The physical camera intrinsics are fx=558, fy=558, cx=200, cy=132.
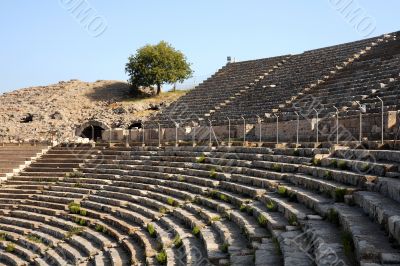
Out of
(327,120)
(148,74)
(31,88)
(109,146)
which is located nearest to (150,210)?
(327,120)

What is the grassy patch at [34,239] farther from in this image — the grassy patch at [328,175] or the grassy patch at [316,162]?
the grassy patch at [328,175]

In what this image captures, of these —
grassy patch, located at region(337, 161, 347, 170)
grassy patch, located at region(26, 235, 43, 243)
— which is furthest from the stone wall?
grassy patch, located at region(26, 235, 43, 243)

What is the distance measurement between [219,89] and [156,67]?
14.1 m

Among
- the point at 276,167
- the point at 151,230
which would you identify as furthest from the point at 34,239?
the point at 276,167

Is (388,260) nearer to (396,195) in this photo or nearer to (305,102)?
(396,195)

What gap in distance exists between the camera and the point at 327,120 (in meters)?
15.5

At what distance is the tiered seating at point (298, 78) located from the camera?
22.1 m

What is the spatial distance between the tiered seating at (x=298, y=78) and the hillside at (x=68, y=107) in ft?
35.4

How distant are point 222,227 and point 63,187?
1107 cm

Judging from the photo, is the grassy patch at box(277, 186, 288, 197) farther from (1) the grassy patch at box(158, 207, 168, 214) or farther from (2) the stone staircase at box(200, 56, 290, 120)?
(2) the stone staircase at box(200, 56, 290, 120)

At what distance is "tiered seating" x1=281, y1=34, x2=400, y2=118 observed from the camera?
16781 mm

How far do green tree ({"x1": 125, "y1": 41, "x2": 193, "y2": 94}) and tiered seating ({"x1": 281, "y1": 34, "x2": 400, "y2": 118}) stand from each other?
2100 cm

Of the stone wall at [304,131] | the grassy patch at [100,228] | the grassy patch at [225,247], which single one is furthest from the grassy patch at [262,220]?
the grassy patch at [100,228]

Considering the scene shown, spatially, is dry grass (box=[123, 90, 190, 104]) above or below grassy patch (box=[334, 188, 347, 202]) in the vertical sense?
above
